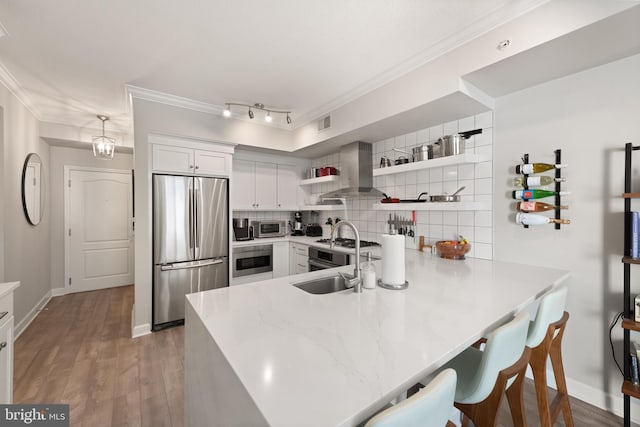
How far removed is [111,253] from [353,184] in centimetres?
425

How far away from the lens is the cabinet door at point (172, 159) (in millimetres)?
2934

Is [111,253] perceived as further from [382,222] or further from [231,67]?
[382,222]

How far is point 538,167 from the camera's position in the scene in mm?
2059

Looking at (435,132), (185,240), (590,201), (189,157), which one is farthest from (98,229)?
(590,201)

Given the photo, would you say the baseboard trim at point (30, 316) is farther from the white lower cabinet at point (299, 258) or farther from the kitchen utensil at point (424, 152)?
the kitchen utensil at point (424, 152)

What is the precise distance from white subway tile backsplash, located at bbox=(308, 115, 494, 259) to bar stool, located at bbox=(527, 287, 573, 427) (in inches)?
41.1

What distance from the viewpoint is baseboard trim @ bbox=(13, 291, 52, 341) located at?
111 inches

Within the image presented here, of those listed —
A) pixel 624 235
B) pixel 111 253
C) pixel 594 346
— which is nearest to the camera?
pixel 624 235

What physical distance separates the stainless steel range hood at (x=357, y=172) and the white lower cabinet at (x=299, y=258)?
0.86m

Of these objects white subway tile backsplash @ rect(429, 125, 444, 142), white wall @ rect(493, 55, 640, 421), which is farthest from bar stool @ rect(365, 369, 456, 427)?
white subway tile backsplash @ rect(429, 125, 444, 142)

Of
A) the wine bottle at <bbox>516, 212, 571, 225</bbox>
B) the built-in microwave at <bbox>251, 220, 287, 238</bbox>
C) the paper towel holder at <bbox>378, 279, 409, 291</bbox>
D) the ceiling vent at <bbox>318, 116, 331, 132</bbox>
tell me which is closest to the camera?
the paper towel holder at <bbox>378, 279, 409, 291</bbox>

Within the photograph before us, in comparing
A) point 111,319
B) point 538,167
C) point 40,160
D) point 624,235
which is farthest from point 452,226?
point 40,160

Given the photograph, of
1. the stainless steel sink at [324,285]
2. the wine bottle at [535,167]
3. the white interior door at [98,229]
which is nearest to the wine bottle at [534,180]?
the wine bottle at [535,167]

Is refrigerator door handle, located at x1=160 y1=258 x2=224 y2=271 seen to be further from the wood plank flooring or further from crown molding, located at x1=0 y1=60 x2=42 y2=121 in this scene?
crown molding, located at x1=0 y1=60 x2=42 y2=121
